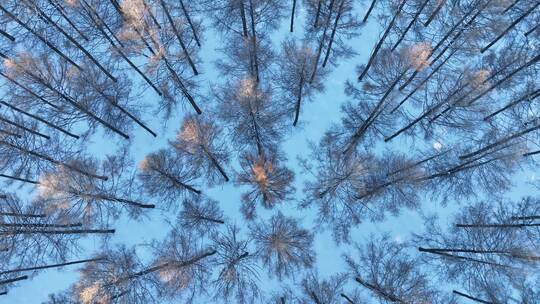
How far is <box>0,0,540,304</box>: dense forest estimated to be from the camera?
2153 centimetres

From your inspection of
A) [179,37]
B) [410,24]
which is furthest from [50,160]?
[410,24]

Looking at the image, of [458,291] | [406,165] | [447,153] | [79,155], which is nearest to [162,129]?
[79,155]

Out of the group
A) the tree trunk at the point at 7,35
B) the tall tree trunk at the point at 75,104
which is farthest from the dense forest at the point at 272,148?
the tall tree trunk at the point at 75,104

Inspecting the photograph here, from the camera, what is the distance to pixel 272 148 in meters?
22.8

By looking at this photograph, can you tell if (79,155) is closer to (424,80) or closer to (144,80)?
(144,80)

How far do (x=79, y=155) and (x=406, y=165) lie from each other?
18458 millimetres

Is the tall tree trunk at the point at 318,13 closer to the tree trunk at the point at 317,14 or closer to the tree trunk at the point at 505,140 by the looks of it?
the tree trunk at the point at 317,14

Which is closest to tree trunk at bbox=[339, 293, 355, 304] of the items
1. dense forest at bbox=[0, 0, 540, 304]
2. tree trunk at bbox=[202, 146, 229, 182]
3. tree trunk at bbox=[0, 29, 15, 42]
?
dense forest at bbox=[0, 0, 540, 304]

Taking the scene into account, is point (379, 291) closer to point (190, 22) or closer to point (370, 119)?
point (370, 119)

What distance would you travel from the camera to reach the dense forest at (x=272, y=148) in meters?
21.5

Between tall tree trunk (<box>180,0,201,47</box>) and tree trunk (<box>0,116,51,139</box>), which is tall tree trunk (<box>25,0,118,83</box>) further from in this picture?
tall tree trunk (<box>180,0,201,47</box>)

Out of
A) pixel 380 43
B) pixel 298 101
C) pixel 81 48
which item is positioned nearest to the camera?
pixel 81 48

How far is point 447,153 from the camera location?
74.5 feet

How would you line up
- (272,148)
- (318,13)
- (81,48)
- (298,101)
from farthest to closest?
(272,148)
(318,13)
(298,101)
(81,48)
